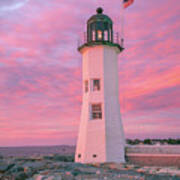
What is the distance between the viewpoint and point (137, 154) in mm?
19781

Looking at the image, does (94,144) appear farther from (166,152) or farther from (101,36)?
(101,36)

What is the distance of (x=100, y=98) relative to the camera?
2041cm

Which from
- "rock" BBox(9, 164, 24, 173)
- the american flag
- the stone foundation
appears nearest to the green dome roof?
the american flag

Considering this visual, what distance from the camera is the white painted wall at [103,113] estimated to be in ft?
64.5

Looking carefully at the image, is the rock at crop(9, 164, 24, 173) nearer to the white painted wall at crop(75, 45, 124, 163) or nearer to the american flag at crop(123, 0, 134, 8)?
the white painted wall at crop(75, 45, 124, 163)

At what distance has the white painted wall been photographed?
19656 mm

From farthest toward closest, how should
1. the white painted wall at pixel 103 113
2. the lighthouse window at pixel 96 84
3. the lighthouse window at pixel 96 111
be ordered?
the lighthouse window at pixel 96 84, the lighthouse window at pixel 96 111, the white painted wall at pixel 103 113

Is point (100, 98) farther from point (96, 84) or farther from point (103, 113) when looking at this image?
point (96, 84)

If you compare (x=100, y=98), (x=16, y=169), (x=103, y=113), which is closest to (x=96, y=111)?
(x=103, y=113)

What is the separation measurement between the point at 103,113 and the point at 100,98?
3.46 ft

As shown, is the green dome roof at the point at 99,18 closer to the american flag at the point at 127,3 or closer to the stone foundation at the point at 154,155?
the american flag at the point at 127,3

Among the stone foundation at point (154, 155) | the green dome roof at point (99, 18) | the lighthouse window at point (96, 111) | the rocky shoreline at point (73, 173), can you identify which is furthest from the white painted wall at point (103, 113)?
the rocky shoreline at point (73, 173)

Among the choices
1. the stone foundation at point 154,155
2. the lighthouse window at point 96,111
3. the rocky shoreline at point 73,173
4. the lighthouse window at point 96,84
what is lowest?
the rocky shoreline at point 73,173

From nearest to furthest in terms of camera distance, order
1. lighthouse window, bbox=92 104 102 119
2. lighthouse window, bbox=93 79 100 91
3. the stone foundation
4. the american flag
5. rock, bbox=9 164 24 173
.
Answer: rock, bbox=9 164 24 173 → the stone foundation → the american flag → lighthouse window, bbox=92 104 102 119 → lighthouse window, bbox=93 79 100 91
